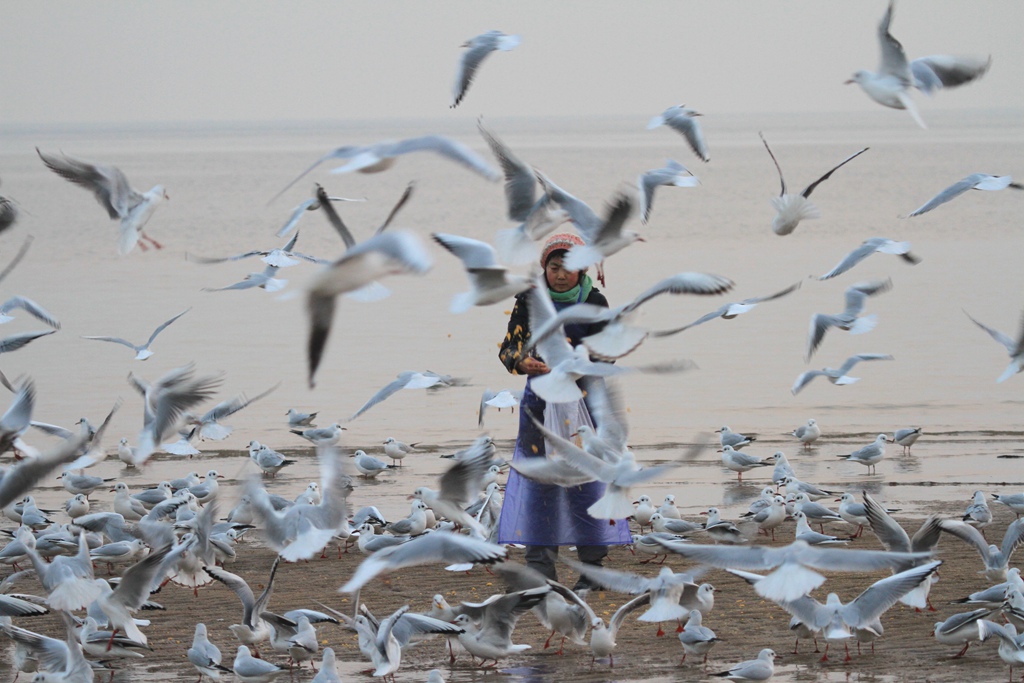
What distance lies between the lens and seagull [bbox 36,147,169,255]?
28.9 feet

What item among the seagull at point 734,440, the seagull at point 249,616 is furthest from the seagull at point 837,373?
the seagull at point 249,616

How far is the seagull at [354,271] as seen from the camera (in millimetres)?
5586

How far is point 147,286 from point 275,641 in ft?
64.8

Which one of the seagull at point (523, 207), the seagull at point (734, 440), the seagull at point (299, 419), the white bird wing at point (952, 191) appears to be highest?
the seagull at point (523, 207)

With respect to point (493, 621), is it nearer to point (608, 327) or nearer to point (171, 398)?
point (608, 327)

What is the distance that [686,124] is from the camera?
9922 millimetres

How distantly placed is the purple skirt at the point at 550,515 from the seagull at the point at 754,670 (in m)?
1.36

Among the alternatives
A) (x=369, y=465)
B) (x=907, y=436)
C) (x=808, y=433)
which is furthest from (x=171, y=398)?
(x=907, y=436)

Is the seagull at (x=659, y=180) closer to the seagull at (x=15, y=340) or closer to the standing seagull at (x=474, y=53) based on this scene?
the standing seagull at (x=474, y=53)

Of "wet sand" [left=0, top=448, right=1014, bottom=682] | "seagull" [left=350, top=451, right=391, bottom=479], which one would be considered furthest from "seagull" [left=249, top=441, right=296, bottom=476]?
"wet sand" [left=0, top=448, right=1014, bottom=682]

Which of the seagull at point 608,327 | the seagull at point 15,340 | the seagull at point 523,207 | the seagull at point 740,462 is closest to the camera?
the seagull at point 608,327

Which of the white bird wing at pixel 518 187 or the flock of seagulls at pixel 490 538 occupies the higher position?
the white bird wing at pixel 518 187

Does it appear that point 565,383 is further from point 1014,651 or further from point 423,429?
point 423,429

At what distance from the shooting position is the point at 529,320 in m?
7.25
